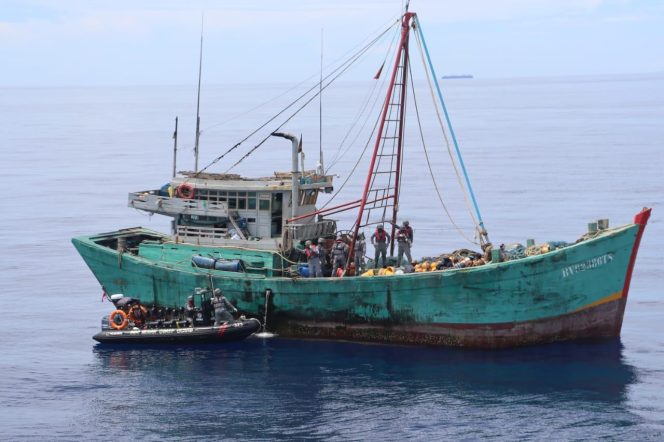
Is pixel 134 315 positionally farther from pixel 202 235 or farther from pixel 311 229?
pixel 311 229

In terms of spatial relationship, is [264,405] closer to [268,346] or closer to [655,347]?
[268,346]

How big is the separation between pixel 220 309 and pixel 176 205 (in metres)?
4.50

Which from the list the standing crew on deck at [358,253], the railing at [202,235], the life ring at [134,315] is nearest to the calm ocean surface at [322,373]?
the life ring at [134,315]

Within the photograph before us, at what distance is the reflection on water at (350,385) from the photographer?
78.0 ft

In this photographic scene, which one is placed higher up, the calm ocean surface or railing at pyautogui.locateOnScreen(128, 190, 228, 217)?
railing at pyautogui.locateOnScreen(128, 190, 228, 217)

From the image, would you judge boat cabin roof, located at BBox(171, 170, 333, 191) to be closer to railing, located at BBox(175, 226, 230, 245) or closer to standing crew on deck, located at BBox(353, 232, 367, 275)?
railing, located at BBox(175, 226, 230, 245)

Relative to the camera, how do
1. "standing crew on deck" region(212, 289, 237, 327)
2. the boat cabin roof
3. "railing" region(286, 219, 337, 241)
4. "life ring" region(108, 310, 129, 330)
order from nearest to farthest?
"standing crew on deck" region(212, 289, 237, 327)
"life ring" region(108, 310, 129, 330)
"railing" region(286, 219, 337, 241)
the boat cabin roof

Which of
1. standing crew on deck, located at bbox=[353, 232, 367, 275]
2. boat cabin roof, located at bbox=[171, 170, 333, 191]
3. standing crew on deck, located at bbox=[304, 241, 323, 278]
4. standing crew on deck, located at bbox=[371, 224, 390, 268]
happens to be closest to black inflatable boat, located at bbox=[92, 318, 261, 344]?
standing crew on deck, located at bbox=[304, 241, 323, 278]

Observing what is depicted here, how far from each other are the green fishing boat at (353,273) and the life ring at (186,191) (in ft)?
0.19

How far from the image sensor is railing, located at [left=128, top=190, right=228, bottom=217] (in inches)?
1281

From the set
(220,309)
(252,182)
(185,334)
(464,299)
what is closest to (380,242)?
(464,299)

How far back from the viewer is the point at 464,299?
28500mm

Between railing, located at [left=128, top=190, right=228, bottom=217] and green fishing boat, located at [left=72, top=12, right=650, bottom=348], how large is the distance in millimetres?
32

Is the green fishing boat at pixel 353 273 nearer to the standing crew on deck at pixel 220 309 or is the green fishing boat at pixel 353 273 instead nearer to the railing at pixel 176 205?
the railing at pixel 176 205
